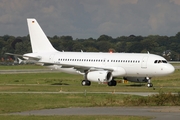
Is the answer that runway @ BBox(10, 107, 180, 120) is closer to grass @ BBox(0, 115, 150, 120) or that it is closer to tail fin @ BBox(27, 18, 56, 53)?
grass @ BBox(0, 115, 150, 120)

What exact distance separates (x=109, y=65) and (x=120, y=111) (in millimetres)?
32074

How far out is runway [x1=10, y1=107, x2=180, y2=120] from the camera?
3324 cm

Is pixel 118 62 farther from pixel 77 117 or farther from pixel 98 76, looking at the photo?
pixel 77 117

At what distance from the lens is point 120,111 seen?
117 ft

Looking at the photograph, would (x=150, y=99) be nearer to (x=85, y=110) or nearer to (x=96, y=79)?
(x=85, y=110)

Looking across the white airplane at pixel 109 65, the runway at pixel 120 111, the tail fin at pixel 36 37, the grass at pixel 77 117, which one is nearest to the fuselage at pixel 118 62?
the white airplane at pixel 109 65

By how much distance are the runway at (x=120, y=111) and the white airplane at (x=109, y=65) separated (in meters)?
27.0

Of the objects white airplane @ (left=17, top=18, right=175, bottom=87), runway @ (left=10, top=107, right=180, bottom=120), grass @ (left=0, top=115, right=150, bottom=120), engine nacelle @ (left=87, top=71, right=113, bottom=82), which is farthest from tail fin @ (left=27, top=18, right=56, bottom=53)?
grass @ (left=0, top=115, right=150, bottom=120)

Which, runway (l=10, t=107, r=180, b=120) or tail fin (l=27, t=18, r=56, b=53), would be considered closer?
runway (l=10, t=107, r=180, b=120)

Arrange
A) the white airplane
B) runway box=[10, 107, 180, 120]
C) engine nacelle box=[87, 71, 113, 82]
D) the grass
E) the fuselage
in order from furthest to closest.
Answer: engine nacelle box=[87, 71, 113, 82], the white airplane, the fuselage, runway box=[10, 107, 180, 120], the grass

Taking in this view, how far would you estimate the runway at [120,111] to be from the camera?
33237 millimetres

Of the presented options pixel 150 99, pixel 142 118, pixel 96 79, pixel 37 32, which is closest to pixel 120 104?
pixel 150 99

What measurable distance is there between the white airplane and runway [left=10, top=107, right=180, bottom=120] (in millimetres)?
27031

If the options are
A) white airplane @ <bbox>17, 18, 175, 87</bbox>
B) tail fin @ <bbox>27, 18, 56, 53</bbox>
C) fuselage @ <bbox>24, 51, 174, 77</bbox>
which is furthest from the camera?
tail fin @ <bbox>27, 18, 56, 53</bbox>
